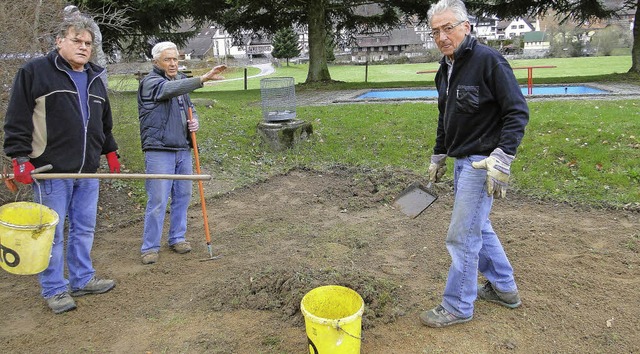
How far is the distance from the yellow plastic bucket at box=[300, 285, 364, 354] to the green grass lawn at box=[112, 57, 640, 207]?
13.1 feet

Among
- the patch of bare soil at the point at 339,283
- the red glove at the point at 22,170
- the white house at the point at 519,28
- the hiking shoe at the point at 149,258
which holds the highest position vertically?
the white house at the point at 519,28

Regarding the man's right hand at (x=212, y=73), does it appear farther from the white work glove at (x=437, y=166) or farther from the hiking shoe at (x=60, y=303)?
the hiking shoe at (x=60, y=303)

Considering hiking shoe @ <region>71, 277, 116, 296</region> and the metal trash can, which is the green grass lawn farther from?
hiking shoe @ <region>71, 277, 116, 296</region>

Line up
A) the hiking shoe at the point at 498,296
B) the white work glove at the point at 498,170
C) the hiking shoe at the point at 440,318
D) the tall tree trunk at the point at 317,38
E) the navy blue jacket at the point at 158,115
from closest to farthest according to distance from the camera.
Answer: the white work glove at the point at 498,170, the hiking shoe at the point at 440,318, the hiking shoe at the point at 498,296, the navy blue jacket at the point at 158,115, the tall tree trunk at the point at 317,38

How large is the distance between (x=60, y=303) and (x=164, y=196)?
1.20 meters

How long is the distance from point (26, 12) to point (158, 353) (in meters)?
4.45

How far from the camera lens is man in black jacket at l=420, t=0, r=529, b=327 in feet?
9.45

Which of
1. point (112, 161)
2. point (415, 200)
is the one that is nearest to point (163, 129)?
point (112, 161)

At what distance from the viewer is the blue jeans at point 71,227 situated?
356cm

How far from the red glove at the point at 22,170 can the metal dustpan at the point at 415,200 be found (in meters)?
2.58

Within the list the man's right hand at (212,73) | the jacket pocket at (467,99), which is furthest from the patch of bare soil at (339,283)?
the man's right hand at (212,73)

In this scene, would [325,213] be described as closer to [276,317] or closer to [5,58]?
[276,317]

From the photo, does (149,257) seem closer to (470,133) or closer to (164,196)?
(164,196)

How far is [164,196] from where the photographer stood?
4.51m
